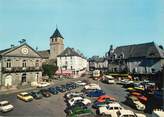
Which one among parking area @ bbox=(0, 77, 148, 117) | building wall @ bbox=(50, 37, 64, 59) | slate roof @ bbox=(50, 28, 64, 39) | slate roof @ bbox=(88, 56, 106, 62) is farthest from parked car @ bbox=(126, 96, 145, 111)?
slate roof @ bbox=(88, 56, 106, 62)

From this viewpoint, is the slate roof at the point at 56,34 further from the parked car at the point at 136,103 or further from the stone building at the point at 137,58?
the parked car at the point at 136,103

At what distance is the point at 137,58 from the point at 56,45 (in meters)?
40.7

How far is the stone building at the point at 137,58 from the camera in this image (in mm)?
62250

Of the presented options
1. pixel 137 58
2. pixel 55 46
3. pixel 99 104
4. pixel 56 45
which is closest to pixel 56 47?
pixel 55 46

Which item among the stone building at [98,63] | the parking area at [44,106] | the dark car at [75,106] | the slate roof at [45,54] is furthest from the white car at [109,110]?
the stone building at [98,63]

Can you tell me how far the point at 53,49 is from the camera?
96.6 m

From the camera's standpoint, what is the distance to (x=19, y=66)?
60.8m

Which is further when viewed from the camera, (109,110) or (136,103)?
(136,103)

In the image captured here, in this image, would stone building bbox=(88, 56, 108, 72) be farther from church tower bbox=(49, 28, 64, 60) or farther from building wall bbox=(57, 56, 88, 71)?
church tower bbox=(49, 28, 64, 60)

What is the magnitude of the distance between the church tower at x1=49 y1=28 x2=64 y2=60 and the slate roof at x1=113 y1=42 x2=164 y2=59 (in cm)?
2909

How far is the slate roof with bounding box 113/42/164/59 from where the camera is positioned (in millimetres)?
62888

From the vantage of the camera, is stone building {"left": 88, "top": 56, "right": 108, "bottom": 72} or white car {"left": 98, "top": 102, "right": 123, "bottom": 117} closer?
white car {"left": 98, "top": 102, "right": 123, "bottom": 117}

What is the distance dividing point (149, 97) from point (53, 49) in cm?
6479

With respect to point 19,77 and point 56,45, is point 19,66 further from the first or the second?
point 56,45
